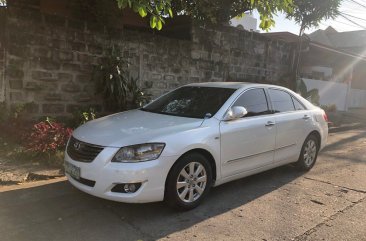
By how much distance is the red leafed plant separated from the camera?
633 cm

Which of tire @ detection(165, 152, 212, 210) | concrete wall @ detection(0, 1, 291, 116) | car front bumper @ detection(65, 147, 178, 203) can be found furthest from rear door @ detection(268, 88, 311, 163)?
concrete wall @ detection(0, 1, 291, 116)

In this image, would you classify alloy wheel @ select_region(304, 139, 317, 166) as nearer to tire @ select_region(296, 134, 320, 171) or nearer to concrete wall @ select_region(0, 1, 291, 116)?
tire @ select_region(296, 134, 320, 171)

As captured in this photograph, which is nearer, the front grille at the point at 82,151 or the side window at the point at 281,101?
the front grille at the point at 82,151

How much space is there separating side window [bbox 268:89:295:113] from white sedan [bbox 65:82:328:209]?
2 centimetres

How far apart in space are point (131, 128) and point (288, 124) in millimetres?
2691

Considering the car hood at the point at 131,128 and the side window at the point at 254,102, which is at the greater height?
A: the side window at the point at 254,102

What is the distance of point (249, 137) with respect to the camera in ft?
17.1

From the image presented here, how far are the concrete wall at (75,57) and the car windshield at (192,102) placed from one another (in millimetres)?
3180

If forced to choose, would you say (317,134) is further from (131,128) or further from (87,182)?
(87,182)

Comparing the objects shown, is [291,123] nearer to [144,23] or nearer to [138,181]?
[138,181]

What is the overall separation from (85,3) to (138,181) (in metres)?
5.85

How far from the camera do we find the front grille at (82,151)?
4.25 metres

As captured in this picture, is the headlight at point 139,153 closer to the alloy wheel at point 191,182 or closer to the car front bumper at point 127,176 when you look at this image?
the car front bumper at point 127,176

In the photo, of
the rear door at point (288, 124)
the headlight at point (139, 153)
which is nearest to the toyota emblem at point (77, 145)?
the headlight at point (139, 153)
